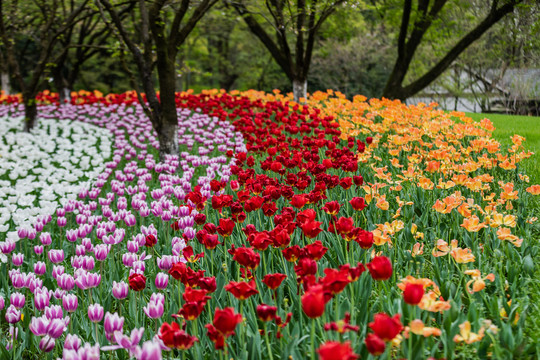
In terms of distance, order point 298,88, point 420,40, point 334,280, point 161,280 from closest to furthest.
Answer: point 334,280 → point 161,280 → point 298,88 → point 420,40

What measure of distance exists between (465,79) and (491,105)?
6.42 feet

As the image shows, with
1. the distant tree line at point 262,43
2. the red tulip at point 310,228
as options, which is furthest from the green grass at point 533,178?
the distant tree line at point 262,43

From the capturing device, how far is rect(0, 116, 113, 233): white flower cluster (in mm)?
5012

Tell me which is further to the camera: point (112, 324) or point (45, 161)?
point (45, 161)

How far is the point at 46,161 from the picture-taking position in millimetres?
6887

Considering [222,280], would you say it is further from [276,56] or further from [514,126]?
[276,56]

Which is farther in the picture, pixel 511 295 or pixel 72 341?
pixel 511 295

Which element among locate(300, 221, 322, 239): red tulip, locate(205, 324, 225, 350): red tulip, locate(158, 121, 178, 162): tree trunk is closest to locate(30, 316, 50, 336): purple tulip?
locate(205, 324, 225, 350): red tulip

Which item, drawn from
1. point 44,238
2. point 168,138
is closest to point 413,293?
point 44,238

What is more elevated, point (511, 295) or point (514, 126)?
point (514, 126)

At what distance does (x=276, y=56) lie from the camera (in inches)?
499

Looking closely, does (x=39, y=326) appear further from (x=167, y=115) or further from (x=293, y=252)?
(x=167, y=115)

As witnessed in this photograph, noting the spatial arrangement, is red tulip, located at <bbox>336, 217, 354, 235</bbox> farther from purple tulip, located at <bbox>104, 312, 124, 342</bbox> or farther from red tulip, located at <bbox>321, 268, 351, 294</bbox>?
purple tulip, located at <bbox>104, 312, 124, 342</bbox>

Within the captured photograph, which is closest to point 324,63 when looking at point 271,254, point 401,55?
point 401,55
